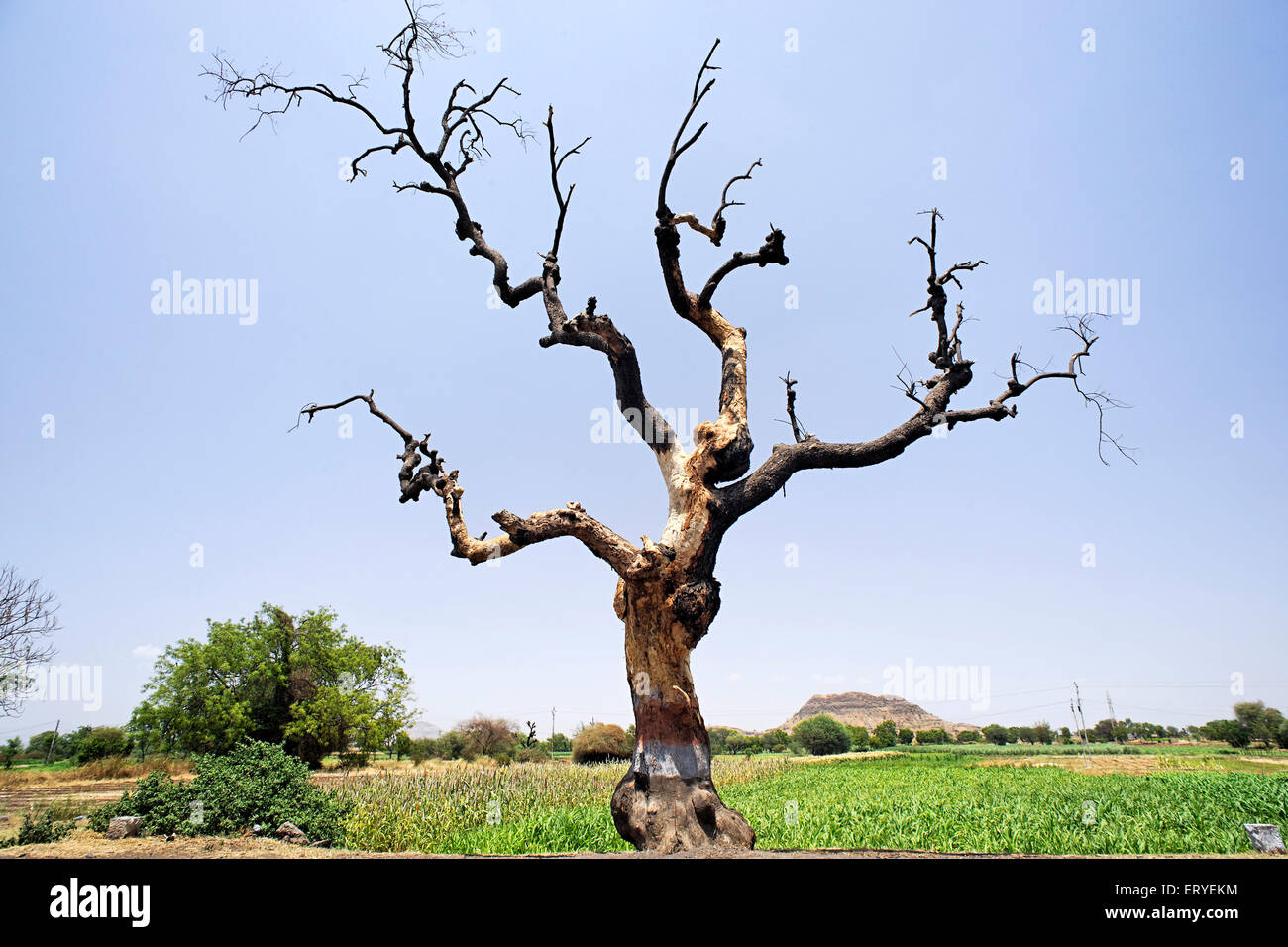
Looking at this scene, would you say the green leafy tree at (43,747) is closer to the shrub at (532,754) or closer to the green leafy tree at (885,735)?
the shrub at (532,754)

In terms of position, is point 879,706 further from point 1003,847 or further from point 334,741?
point 1003,847

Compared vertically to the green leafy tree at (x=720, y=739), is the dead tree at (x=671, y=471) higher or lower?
higher

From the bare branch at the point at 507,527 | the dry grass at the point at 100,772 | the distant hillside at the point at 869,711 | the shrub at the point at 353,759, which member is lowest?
the distant hillside at the point at 869,711

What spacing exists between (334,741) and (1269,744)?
64.6 m

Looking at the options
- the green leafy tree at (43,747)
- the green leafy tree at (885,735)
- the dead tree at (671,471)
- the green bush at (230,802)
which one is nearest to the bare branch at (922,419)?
the dead tree at (671,471)

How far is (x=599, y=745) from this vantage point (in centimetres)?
2970

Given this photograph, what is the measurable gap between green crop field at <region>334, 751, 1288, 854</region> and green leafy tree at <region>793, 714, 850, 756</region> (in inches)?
1633

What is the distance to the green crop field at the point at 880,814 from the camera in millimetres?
9531

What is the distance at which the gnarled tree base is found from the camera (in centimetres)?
652

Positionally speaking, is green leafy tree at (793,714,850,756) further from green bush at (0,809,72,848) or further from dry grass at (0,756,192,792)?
green bush at (0,809,72,848)
